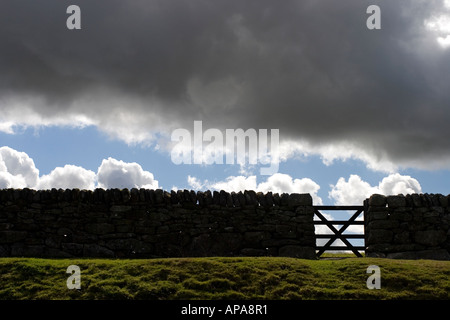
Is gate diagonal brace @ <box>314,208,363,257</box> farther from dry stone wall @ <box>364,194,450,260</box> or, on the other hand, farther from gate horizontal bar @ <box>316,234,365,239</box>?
dry stone wall @ <box>364,194,450,260</box>

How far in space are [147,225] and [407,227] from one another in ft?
30.5

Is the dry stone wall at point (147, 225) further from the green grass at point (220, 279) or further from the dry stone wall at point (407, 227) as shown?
the green grass at point (220, 279)

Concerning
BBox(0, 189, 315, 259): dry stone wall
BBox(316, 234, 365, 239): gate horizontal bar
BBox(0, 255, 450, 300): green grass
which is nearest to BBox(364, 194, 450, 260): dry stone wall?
BBox(316, 234, 365, 239): gate horizontal bar

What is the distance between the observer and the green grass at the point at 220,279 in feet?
34.3

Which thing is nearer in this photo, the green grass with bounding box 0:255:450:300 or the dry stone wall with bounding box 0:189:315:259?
the green grass with bounding box 0:255:450:300

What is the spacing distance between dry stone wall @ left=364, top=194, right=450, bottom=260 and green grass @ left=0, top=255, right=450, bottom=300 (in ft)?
15.2

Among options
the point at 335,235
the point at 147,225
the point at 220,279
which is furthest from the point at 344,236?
the point at 220,279

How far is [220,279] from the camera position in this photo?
10.9 m

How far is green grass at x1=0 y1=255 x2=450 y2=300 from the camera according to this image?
10453 mm

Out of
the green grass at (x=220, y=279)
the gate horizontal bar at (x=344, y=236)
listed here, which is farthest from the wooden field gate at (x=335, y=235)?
the green grass at (x=220, y=279)

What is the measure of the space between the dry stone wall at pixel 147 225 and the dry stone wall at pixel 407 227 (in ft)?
7.66
